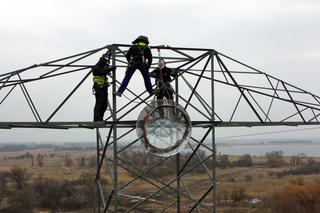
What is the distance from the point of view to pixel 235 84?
1302 cm

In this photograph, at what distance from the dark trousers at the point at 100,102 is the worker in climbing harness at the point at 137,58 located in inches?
26.0

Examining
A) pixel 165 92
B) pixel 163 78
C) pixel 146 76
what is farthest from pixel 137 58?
pixel 165 92

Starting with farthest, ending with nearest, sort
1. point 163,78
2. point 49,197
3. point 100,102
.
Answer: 1. point 49,197
2. point 163,78
3. point 100,102

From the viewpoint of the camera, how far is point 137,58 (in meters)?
12.0

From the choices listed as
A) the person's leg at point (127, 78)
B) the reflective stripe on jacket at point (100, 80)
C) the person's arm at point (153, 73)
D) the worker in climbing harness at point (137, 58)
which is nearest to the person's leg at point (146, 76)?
the worker in climbing harness at point (137, 58)

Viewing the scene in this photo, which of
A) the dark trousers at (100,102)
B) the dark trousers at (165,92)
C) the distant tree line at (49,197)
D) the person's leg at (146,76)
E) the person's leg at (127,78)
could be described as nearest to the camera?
the person's leg at (127,78)

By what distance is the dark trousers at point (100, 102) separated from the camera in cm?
1238

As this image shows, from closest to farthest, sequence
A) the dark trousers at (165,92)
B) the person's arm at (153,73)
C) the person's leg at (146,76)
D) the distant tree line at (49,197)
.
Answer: the person's leg at (146,76) → the dark trousers at (165,92) → the person's arm at (153,73) → the distant tree line at (49,197)

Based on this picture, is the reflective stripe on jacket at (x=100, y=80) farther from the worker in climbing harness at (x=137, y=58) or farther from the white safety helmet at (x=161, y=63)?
the white safety helmet at (x=161, y=63)

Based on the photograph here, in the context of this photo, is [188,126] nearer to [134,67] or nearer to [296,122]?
[134,67]

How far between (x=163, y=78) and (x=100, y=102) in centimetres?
195

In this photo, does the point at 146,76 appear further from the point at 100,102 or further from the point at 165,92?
Result: the point at 100,102

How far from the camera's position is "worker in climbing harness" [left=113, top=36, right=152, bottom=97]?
39.3 feet

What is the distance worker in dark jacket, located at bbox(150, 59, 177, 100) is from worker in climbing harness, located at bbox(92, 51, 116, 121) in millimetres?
1431
